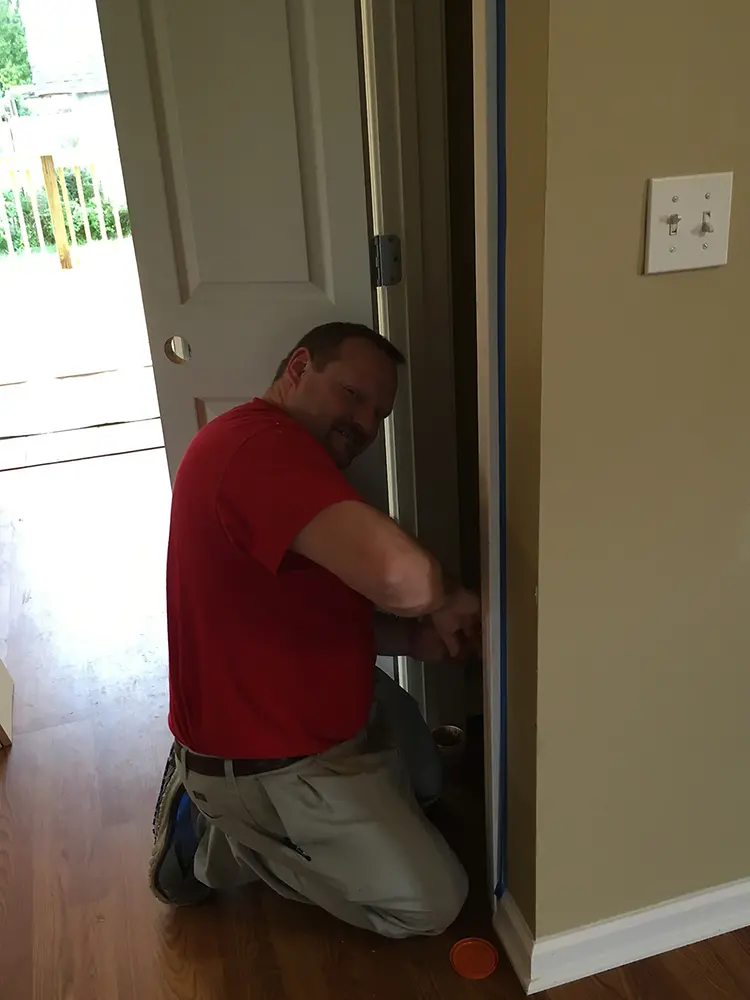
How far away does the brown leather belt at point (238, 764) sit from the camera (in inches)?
60.5

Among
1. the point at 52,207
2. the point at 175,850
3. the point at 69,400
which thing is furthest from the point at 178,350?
the point at 52,207

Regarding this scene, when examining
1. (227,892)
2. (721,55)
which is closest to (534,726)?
(227,892)

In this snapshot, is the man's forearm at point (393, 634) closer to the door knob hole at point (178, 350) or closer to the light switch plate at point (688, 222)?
the door knob hole at point (178, 350)

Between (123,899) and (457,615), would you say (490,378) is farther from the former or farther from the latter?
(123,899)

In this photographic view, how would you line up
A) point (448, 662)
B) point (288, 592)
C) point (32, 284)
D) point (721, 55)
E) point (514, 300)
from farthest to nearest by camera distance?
point (32, 284)
point (448, 662)
point (288, 592)
point (514, 300)
point (721, 55)

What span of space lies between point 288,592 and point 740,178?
882 millimetres

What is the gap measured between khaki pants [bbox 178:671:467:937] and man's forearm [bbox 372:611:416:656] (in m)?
0.22

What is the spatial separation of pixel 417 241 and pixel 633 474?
2.30ft

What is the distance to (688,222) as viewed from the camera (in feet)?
3.59

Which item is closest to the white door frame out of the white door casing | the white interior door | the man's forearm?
the white interior door

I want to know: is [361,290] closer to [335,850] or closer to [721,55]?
[721,55]

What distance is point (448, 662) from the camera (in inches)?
71.5

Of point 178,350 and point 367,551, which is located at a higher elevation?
point 178,350

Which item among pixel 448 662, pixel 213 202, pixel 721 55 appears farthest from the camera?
pixel 448 662
